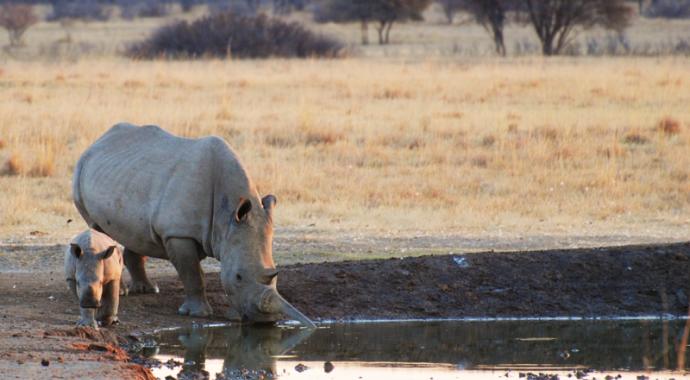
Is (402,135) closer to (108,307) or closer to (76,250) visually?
(108,307)

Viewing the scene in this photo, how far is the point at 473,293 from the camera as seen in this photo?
10523 millimetres

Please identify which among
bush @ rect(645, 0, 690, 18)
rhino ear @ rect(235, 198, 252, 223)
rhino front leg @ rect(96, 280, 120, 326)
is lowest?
bush @ rect(645, 0, 690, 18)

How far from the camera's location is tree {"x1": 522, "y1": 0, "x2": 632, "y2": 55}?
44.0m

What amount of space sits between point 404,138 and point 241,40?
2301 centimetres

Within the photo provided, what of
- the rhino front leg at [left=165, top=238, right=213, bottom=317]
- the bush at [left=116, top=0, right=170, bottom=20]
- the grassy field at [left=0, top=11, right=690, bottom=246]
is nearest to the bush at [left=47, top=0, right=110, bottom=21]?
the bush at [left=116, top=0, right=170, bottom=20]

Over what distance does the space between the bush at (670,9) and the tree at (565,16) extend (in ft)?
77.1

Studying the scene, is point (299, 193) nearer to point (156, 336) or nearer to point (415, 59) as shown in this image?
point (156, 336)

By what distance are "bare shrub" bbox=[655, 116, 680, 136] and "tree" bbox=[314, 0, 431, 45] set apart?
3218cm

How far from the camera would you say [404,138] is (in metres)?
20.5

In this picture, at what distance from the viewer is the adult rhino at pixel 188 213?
8.78m

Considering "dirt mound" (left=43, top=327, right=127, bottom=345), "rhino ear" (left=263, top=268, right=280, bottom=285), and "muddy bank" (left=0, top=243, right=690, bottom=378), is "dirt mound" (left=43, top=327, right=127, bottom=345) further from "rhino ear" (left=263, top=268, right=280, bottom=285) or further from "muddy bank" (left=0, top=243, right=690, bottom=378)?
"rhino ear" (left=263, top=268, right=280, bottom=285)

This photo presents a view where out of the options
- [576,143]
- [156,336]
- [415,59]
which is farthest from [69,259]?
[415,59]

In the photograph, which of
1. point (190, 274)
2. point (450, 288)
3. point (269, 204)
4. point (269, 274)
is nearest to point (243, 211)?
point (269, 204)

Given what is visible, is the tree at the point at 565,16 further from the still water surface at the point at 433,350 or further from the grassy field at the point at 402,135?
the still water surface at the point at 433,350
